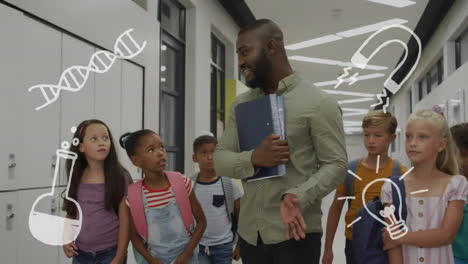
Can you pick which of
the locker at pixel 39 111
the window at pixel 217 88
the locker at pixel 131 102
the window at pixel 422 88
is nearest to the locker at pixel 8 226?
the locker at pixel 39 111

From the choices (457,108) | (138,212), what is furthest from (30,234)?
(457,108)

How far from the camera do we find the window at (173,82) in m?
5.61

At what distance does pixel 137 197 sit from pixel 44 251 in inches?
37.6

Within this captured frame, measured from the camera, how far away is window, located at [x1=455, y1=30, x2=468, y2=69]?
7.09 meters

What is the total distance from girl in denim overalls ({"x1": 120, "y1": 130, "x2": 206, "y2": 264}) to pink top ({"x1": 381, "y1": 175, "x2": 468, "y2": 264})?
3.13ft

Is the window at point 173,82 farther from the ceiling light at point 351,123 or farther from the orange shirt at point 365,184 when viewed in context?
the ceiling light at point 351,123

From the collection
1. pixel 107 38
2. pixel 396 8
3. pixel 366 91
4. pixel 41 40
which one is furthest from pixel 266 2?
pixel 366 91

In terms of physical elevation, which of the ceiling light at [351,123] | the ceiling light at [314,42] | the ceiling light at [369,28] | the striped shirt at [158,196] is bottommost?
the striped shirt at [158,196]

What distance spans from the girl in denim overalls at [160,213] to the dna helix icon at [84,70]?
2.14ft

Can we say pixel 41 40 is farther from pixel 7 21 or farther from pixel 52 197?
pixel 52 197

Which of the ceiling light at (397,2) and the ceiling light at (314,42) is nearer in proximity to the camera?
the ceiling light at (397,2)

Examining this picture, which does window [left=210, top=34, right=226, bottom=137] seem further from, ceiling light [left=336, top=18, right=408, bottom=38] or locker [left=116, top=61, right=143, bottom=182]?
locker [left=116, top=61, right=143, bottom=182]

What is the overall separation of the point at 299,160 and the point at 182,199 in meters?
0.85

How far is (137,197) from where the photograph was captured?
2.14m
